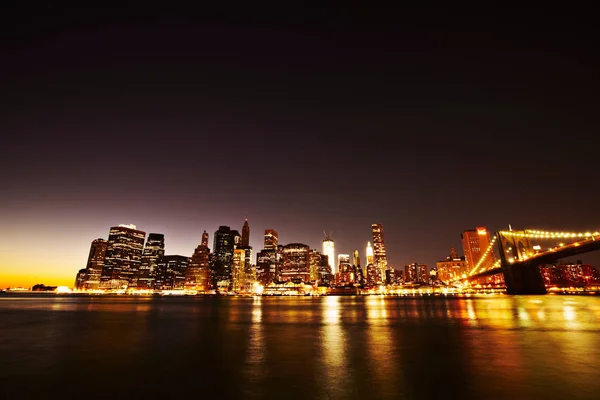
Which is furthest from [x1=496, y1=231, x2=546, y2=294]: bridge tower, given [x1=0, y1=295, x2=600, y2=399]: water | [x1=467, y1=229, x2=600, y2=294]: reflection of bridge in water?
[x1=0, y1=295, x2=600, y2=399]: water

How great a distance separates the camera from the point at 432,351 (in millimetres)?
21844

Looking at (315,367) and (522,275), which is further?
(522,275)

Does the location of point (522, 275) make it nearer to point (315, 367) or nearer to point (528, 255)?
point (528, 255)

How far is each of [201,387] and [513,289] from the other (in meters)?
140

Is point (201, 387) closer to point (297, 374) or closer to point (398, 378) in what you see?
point (297, 374)

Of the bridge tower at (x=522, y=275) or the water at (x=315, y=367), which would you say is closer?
the water at (x=315, y=367)

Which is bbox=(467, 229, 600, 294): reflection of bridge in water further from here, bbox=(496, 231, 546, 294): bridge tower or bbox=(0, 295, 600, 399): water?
bbox=(0, 295, 600, 399): water

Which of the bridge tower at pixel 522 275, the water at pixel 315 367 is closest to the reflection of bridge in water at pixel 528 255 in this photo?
the bridge tower at pixel 522 275

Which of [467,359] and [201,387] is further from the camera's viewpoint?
[467,359]

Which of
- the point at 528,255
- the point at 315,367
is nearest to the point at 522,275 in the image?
the point at 528,255

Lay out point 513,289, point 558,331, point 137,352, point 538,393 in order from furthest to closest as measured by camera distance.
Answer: point 513,289 < point 558,331 < point 137,352 < point 538,393

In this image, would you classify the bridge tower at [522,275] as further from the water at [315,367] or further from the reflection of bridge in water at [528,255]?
→ the water at [315,367]

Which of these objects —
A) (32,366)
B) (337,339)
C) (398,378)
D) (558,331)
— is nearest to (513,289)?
(558,331)

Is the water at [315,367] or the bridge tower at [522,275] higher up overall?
the bridge tower at [522,275]
